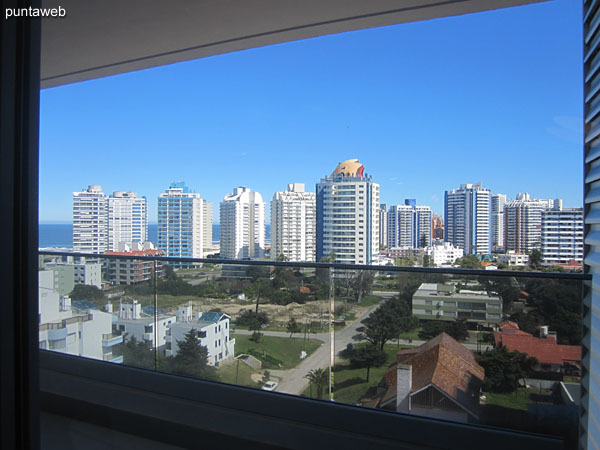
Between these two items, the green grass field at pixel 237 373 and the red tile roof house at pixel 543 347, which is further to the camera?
the green grass field at pixel 237 373

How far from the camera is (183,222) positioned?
963 inches

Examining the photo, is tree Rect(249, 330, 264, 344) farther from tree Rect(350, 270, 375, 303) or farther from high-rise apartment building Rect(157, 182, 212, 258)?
high-rise apartment building Rect(157, 182, 212, 258)

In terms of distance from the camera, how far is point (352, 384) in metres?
2.36

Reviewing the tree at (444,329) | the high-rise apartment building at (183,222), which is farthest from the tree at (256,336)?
the high-rise apartment building at (183,222)

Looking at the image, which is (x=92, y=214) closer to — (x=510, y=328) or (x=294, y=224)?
(x=510, y=328)

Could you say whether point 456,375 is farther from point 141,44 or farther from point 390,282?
point 141,44

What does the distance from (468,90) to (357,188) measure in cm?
1386

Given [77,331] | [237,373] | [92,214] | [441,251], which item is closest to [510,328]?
[237,373]

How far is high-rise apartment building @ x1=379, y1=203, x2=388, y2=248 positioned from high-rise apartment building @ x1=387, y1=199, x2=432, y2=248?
0.22 metres

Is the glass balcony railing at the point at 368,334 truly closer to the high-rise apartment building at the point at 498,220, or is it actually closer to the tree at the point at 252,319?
the tree at the point at 252,319

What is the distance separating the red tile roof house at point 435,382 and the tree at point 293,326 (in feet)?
2.15

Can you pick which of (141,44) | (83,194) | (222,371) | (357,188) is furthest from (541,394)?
(357,188)

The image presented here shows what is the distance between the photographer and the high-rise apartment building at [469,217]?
17.5m

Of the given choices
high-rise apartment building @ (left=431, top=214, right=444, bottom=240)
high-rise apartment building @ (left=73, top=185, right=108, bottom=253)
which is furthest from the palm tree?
high-rise apartment building @ (left=431, top=214, right=444, bottom=240)
